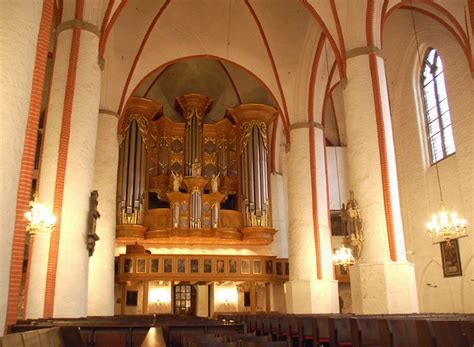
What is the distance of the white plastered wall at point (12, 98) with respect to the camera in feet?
16.2

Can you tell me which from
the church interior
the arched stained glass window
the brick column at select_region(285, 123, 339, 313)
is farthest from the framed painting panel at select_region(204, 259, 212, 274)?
the arched stained glass window

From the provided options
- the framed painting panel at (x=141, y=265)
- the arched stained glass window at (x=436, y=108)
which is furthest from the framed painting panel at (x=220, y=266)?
the arched stained glass window at (x=436, y=108)

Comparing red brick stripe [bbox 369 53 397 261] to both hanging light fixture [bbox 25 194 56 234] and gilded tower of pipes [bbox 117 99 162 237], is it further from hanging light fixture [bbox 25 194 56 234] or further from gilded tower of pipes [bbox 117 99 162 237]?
gilded tower of pipes [bbox 117 99 162 237]

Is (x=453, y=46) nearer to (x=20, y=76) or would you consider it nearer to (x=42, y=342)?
(x=20, y=76)

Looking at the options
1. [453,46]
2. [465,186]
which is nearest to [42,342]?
[465,186]

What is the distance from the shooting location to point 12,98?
522 centimetres

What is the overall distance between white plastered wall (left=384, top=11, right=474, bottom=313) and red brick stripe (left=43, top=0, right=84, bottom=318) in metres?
10.9

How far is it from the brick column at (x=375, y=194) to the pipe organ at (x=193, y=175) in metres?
8.60

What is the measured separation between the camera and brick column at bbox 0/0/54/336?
196 inches

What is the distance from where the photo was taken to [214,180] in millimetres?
20438

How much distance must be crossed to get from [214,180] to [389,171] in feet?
33.2

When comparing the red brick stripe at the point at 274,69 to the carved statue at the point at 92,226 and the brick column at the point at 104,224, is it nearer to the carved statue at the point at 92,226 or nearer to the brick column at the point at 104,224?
the brick column at the point at 104,224

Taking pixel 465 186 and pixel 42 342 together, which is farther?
pixel 465 186

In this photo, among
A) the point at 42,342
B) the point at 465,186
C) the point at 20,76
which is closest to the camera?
the point at 42,342
